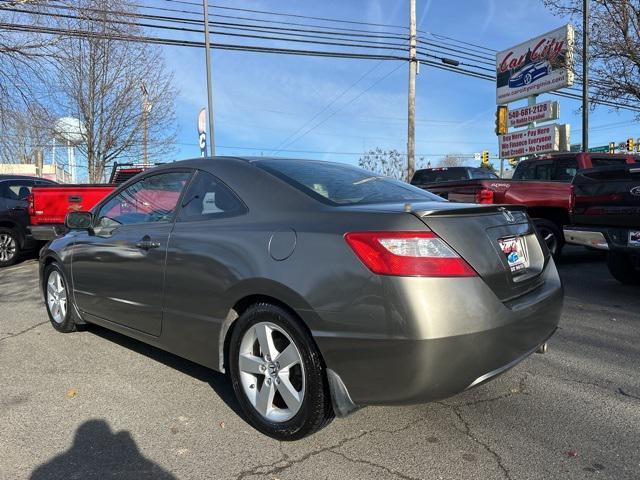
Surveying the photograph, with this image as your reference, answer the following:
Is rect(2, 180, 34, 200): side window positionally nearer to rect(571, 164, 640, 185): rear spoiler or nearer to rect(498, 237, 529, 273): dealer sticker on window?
rect(571, 164, 640, 185): rear spoiler

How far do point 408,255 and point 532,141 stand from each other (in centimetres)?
2101

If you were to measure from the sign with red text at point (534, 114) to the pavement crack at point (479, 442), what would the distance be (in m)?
20.1

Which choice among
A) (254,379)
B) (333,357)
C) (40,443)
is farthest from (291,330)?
(40,443)

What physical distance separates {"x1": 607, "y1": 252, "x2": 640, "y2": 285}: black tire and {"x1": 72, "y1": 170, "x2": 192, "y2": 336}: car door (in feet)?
19.8

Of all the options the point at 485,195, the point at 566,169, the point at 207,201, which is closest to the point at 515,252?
the point at 207,201

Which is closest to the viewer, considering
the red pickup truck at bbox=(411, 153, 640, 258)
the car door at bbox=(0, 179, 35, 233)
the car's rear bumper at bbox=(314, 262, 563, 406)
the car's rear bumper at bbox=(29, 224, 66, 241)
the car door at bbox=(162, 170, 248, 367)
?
the car's rear bumper at bbox=(314, 262, 563, 406)

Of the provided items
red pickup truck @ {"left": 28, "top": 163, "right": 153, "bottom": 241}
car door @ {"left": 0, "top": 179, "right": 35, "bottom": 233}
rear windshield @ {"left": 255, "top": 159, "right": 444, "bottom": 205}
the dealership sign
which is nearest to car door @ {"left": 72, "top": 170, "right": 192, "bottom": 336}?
rear windshield @ {"left": 255, "top": 159, "right": 444, "bottom": 205}

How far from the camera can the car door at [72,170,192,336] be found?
Result: 11.8 ft

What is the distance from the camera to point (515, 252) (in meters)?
2.96

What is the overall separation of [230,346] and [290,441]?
0.66m

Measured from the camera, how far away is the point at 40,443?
115 inches

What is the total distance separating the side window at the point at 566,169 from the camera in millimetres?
9539

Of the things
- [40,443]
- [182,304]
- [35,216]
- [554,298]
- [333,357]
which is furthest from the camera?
[35,216]

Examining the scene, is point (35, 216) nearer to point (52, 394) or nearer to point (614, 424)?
point (52, 394)
